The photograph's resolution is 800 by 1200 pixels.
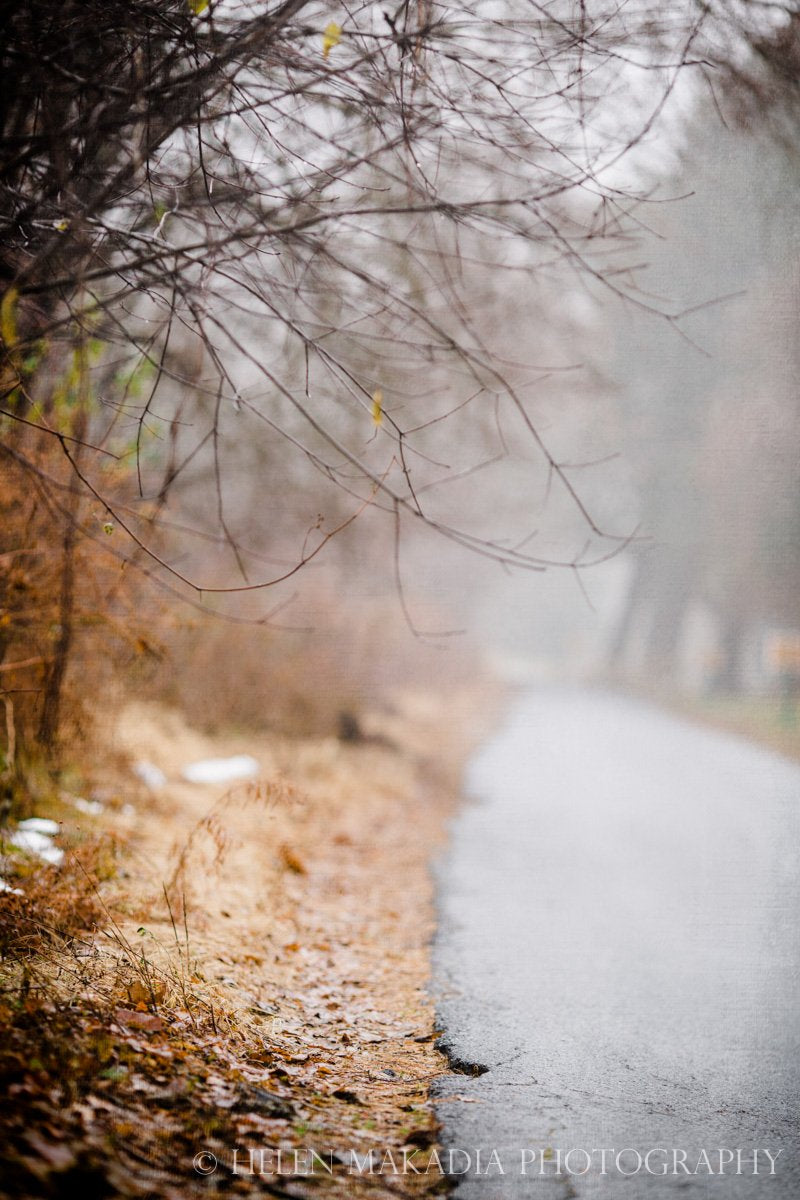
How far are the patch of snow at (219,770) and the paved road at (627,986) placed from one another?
87.9 inches

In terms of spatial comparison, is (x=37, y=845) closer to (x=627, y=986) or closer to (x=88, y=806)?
(x=88, y=806)

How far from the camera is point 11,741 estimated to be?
18.6ft

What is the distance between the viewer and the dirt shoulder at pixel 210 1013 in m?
2.76

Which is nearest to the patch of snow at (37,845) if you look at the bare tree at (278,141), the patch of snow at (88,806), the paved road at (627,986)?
the patch of snow at (88,806)

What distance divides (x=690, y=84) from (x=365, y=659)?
1021 centimetres

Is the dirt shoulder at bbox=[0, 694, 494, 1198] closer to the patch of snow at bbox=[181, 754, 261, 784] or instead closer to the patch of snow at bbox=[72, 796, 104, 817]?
the patch of snow at bbox=[72, 796, 104, 817]

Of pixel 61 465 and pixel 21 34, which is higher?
pixel 21 34

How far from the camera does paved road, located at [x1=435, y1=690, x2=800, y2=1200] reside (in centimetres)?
310

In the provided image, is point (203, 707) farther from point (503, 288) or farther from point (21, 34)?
point (21, 34)

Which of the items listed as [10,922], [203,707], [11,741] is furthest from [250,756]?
[10,922]

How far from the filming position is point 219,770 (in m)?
9.04

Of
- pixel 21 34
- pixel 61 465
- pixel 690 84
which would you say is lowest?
pixel 61 465

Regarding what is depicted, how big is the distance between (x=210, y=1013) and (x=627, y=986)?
90.8 inches

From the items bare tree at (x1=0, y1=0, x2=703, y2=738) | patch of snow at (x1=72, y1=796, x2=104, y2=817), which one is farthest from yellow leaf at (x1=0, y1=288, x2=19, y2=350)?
patch of snow at (x1=72, y1=796, x2=104, y2=817)
